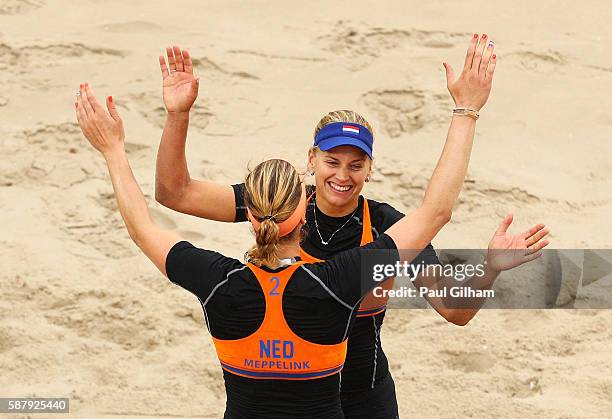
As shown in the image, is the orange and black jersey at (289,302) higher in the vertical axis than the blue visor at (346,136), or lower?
lower

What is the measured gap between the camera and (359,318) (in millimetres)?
3574

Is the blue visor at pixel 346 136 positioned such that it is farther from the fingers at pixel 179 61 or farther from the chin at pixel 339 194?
the fingers at pixel 179 61

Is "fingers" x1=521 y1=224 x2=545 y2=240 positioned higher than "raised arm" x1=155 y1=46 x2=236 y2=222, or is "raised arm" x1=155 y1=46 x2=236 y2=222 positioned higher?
"raised arm" x1=155 y1=46 x2=236 y2=222

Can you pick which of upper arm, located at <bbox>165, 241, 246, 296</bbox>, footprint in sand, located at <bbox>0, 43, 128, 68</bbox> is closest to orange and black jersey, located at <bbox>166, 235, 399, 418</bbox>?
upper arm, located at <bbox>165, 241, 246, 296</bbox>

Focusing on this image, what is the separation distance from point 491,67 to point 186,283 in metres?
1.15

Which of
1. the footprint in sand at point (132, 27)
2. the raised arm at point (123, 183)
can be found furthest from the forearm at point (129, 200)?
the footprint in sand at point (132, 27)

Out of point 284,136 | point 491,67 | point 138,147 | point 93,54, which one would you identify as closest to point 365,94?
point 284,136

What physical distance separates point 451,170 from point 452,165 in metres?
0.02

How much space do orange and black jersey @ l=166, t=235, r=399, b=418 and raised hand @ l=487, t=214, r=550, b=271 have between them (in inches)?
18.0

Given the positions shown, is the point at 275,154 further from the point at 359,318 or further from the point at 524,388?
the point at 359,318

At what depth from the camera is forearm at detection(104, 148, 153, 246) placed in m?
2.96

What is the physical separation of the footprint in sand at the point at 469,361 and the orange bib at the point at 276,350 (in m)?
2.46

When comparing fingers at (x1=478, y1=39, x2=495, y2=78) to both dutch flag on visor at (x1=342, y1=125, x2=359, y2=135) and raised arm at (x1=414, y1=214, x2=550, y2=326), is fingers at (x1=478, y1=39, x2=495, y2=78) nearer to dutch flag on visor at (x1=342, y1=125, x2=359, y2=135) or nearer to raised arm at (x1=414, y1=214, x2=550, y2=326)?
raised arm at (x1=414, y1=214, x2=550, y2=326)

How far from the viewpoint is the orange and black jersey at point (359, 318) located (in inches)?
142
